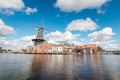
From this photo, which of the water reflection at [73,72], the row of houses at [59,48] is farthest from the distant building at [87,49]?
the water reflection at [73,72]

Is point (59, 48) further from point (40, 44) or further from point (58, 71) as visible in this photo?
point (58, 71)

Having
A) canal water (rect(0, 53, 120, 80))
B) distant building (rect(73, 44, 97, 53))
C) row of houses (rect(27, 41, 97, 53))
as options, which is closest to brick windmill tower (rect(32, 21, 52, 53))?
row of houses (rect(27, 41, 97, 53))

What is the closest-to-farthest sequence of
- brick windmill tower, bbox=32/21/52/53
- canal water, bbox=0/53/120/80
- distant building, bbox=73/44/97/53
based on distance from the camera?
canal water, bbox=0/53/120/80
brick windmill tower, bbox=32/21/52/53
distant building, bbox=73/44/97/53

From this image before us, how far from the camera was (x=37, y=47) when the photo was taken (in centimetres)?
12500

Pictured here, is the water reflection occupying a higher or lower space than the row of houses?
lower

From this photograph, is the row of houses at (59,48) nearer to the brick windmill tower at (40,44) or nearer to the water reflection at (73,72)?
the brick windmill tower at (40,44)

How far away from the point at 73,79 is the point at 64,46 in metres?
141

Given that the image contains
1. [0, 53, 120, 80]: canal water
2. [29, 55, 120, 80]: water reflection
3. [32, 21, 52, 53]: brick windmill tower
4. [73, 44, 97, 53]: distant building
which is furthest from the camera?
[73, 44, 97, 53]: distant building

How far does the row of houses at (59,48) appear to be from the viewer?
126 metres

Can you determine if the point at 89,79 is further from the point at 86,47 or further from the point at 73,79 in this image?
the point at 86,47

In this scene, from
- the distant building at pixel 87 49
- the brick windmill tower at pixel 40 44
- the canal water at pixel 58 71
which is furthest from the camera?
the distant building at pixel 87 49

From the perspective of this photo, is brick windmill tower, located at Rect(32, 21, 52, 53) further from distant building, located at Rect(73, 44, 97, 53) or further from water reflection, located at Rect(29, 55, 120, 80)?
water reflection, located at Rect(29, 55, 120, 80)

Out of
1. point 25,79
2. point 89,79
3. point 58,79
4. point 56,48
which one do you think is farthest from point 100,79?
point 56,48

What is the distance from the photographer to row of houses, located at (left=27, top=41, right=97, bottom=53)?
12550 centimetres
